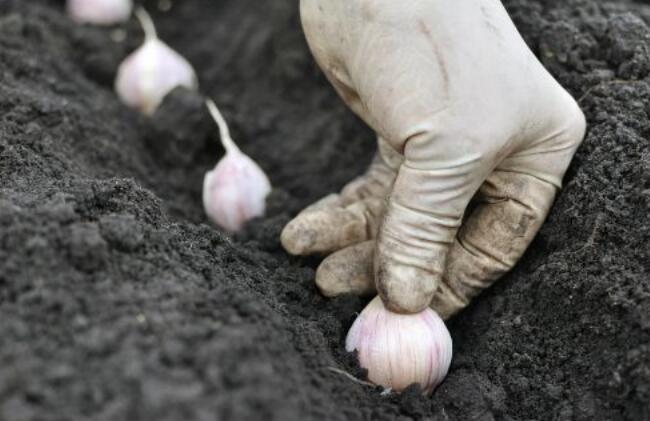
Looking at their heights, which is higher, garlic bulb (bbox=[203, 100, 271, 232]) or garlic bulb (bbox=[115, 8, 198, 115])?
garlic bulb (bbox=[115, 8, 198, 115])

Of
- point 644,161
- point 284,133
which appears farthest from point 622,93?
point 284,133

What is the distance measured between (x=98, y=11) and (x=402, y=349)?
62.8 inches

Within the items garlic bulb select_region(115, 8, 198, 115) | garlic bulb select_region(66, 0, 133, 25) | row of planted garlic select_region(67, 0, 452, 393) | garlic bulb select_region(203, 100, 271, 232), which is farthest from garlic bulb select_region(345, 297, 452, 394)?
garlic bulb select_region(66, 0, 133, 25)

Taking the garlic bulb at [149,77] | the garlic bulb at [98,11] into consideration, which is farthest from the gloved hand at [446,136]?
the garlic bulb at [98,11]

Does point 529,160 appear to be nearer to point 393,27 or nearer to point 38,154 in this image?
point 393,27

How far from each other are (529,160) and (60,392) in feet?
2.70

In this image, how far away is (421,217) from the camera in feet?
3.83

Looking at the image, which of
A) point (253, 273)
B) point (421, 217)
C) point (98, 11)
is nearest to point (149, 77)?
point (98, 11)

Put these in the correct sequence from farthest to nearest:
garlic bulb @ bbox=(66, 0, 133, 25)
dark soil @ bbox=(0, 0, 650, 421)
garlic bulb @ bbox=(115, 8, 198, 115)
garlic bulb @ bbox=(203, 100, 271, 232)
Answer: garlic bulb @ bbox=(66, 0, 133, 25), garlic bulb @ bbox=(115, 8, 198, 115), garlic bulb @ bbox=(203, 100, 271, 232), dark soil @ bbox=(0, 0, 650, 421)

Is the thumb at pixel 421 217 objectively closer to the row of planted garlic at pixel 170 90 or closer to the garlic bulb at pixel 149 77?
the row of planted garlic at pixel 170 90

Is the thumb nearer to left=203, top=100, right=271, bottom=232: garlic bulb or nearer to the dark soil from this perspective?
the dark soil

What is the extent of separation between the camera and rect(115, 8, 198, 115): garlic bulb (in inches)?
A: 74.9

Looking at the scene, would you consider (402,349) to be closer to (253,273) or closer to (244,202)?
(253,273)

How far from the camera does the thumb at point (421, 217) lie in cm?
115
